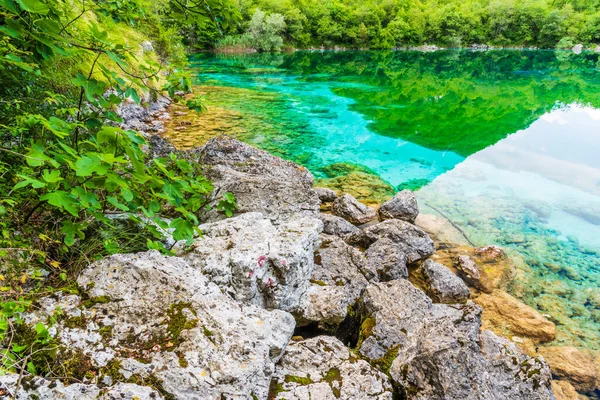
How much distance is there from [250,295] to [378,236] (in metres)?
4.54

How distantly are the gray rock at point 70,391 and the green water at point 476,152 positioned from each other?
751cm

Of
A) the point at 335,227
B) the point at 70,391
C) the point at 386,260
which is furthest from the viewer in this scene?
the point at 335,227

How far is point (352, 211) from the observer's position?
916 cm

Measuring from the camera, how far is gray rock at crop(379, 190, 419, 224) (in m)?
9.25

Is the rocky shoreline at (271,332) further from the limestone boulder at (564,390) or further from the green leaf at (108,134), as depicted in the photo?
the green leaf at (108,134)

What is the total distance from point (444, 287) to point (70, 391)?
20.7 feet

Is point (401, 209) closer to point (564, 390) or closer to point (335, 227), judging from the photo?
point (335, 227)

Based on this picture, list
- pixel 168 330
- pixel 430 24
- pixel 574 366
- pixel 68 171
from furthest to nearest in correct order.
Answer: pixel 430 24
pixel 574 366
pixel 168 330
pixel 68 171

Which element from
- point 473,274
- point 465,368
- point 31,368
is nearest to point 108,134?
point 31,368

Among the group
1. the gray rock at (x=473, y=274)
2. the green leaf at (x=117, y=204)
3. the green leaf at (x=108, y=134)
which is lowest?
the gray rock at (x=473, y=274)

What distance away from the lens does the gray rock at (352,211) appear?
9109 mm

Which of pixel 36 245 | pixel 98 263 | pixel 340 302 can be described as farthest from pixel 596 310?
pixel 36 245

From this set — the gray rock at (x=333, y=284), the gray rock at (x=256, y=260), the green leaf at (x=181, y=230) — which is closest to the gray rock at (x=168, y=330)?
the gray rock at (x=256, y=260)

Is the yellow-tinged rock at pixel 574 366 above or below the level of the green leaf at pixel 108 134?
below
